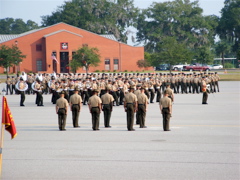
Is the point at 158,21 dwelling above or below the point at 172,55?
above

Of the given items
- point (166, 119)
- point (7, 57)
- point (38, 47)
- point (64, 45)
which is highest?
point (64, 45)

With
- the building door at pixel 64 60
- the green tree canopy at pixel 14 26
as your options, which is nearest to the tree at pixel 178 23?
the building door at pixel 64 60

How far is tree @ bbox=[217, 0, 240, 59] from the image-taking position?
346ft

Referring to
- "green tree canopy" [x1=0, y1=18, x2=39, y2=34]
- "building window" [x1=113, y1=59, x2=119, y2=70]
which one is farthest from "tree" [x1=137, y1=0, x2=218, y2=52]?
"green tree canopy" [x1=0, y1=18, x2=39, y2=34]

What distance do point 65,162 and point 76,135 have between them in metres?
4.91

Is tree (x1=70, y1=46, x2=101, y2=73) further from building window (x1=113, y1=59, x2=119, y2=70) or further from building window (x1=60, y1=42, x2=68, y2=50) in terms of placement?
building window (x1=113, y1=59, x2=119, y2=70)

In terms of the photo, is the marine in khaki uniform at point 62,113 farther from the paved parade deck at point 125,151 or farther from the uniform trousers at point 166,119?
the uniform trousers at point 166,119

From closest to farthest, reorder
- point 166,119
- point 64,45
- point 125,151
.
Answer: point 125,151 < point 166,119 < point 64,45

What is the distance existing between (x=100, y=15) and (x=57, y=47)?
28.2 metres

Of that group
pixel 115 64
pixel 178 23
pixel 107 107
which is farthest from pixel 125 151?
pixel 178 23

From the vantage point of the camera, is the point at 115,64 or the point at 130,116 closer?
the point at 130,116

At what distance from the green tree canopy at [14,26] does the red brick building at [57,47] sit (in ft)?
280

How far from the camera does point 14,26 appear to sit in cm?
17838

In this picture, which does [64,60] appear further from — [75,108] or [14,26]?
[14,26]
